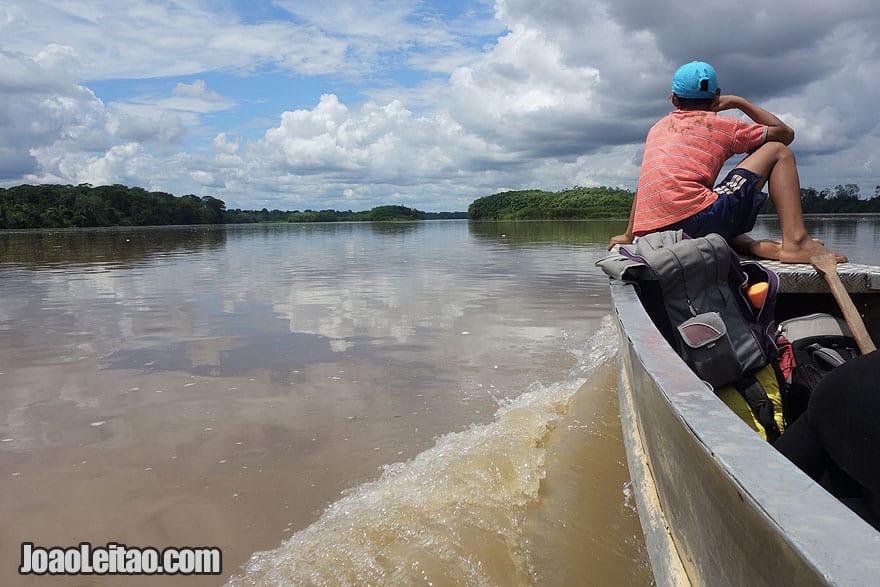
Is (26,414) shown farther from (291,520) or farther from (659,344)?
(659,344)

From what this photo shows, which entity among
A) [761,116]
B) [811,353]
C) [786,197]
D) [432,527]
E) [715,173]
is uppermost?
[761,116]

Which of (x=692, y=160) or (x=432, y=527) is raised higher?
(x=692, y=160)

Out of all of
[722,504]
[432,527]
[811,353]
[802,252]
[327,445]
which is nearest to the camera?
[722,504]

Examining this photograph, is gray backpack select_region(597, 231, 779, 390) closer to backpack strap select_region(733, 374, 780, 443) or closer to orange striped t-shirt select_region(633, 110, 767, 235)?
backpack strap select_region(733, 374, 780, 443)

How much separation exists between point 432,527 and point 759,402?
154 cm

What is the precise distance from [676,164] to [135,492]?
3663mm

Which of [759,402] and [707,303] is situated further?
[707,303]

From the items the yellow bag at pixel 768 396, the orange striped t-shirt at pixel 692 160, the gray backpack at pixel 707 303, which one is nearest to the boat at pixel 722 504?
the gray backpack at pixel 707 303

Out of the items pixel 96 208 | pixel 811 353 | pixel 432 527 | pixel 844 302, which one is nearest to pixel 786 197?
pixel 844 302

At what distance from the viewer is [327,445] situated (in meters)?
3.61

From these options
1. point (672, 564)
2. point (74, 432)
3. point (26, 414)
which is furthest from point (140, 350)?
point (672, 564)

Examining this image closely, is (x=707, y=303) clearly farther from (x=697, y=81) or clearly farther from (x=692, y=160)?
(x=697, y=81)

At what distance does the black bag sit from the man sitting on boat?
0.71 meters

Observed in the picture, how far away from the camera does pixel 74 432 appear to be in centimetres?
380
